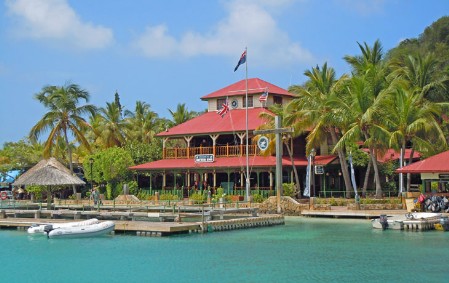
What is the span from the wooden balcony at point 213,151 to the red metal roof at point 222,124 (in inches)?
57.1

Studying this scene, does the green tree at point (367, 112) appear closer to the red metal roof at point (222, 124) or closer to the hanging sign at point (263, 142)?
the hanging sign at point (263, 142)

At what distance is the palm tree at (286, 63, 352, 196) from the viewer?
42188mm

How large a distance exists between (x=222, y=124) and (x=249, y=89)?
16.6 feet

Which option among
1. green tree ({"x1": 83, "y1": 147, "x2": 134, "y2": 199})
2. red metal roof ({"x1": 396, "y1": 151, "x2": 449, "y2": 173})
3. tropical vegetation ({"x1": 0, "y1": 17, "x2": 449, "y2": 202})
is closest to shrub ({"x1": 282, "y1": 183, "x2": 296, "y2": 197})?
tropical vegetation ({"x1": 0, "y1": 17, "x2": 449, "y2": 202})

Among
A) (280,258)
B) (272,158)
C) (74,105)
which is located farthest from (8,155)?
(280,258)

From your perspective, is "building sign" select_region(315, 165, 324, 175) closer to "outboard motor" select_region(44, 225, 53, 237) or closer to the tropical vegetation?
the tropical vegetation

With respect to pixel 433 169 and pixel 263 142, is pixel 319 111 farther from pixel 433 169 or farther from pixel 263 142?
pixel 433 169

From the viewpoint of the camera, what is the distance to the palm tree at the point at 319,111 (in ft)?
138

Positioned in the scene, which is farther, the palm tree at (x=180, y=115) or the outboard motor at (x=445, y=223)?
the palm tree at (x=180, y=115)

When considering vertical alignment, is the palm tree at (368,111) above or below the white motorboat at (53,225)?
above

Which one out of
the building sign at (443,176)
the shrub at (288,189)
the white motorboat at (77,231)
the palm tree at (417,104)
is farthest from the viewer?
the shrub at (288,189)

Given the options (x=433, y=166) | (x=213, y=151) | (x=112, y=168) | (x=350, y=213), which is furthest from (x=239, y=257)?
(x=112, y=168)

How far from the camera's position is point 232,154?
48.4 metres

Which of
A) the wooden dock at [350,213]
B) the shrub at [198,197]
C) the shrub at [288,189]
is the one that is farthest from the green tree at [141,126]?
the wooden dock at [350,213]
